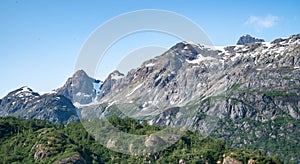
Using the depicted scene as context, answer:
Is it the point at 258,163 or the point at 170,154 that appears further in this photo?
the point at 170,154

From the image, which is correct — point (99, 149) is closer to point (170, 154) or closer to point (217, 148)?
point (170, 154)

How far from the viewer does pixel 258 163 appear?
127750mm

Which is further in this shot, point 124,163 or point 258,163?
→ point 124,163

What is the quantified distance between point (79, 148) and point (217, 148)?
44721mm

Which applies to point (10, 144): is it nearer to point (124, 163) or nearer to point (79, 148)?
point (79, 148)

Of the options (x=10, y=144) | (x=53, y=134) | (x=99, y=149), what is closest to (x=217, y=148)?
(x=99, y=149)

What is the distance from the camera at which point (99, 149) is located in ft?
500

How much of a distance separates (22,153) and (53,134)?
1180 centimetres

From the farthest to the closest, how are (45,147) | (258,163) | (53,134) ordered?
(53,134) → (45,147) → (258,163)

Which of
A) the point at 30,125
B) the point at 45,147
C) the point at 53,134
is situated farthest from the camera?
the point at 30,125

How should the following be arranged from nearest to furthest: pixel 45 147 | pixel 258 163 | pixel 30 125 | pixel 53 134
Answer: pixel 258 163 → pixel 45 147 → pixel 53 134 → pixel 30 125

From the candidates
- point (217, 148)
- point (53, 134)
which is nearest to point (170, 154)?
point (217, 148)

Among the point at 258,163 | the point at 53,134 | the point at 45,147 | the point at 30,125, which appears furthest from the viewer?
the point at 30,125

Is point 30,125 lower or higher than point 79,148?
higher
